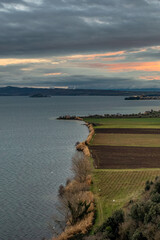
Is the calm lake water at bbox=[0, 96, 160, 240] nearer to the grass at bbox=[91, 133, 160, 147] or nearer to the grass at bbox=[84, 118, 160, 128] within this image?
the grass at bbox=[91, 133, 160, 147]

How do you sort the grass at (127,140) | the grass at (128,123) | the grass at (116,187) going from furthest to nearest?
1. the grass at (128,123)
2. the grass at (127,140)
3. the grass at (116,187)

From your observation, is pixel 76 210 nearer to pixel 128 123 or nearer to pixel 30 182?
pixel 30 182

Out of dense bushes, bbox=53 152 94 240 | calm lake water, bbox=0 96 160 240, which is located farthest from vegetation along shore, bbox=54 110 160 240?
calm lake water, bbox=0 96 160 240

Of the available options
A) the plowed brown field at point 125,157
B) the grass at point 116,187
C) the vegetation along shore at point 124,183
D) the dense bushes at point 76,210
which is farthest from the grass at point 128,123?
the dense bushes at point 76,210

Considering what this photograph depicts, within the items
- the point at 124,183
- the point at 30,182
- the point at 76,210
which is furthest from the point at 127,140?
the point at 76,210

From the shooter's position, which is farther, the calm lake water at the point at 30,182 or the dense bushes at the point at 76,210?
the calm lake water at the point at 30,182

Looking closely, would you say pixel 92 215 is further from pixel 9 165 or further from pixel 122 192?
pixel 9 165

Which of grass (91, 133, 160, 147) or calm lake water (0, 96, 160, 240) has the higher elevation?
grass (91, 133, 160, 147)

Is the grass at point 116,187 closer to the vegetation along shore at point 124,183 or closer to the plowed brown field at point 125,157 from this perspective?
the vegetation along shore at point 124,183
